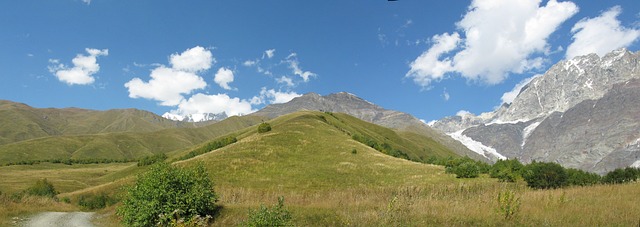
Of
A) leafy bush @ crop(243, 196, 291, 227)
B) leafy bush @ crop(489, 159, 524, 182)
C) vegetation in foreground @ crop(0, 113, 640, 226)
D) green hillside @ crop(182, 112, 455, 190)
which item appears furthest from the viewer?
green hillside @ crop(182, 112, 455, 190)

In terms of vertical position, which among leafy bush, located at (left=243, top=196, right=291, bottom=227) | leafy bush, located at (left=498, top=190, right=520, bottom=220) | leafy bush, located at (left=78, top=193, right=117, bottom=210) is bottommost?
leafy bush, located at (left=78, top=193, right=117, bottom=210)

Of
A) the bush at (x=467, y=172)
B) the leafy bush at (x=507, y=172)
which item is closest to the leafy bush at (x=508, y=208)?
the leafy bush at (x=507, y=172)

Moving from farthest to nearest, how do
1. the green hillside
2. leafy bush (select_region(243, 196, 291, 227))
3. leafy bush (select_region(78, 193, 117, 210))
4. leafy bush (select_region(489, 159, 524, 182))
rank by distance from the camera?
the green hillside < leafy bush (select_region(78, 193, 117, 210)) < leafy bush (select_region(489, 159, 524, 182)) < leafy bush (select_region(243, 196, 291, 227))

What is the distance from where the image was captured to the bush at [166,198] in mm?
22141

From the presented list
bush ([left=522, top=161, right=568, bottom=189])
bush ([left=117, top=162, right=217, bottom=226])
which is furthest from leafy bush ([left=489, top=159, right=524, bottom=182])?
bush ([left=117, top=162, right=217, bottom=226])

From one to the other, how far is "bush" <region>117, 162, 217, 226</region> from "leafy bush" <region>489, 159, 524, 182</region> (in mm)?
36425

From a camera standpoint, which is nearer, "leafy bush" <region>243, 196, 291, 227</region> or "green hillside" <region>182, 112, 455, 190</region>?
"leafy bush" <region>243, 196, 291, 227</region>

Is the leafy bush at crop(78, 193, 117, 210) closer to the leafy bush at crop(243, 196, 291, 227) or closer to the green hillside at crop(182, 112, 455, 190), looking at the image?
the green hillside at crop(182, 112, 455, 190)

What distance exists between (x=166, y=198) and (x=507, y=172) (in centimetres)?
4124

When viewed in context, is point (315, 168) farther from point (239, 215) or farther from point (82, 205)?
point (239, 215)

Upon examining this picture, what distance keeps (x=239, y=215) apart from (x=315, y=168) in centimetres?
3865

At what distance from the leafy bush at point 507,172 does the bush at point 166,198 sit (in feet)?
120

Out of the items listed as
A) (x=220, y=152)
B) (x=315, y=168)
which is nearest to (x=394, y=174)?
(x=315, y=168)

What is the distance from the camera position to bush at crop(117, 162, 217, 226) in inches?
872
